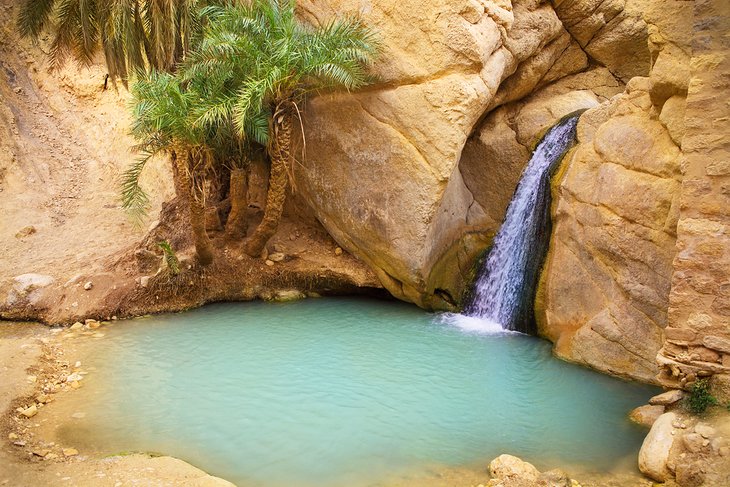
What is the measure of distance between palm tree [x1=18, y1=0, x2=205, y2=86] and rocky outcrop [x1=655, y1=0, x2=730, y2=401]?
875 centimetres

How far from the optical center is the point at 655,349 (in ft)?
27.8

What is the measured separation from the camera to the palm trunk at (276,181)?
1123 centimetres

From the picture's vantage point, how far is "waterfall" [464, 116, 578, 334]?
36.2ft

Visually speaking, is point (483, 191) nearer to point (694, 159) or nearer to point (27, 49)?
point (694, 159)

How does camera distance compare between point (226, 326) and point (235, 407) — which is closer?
point (235, 407)

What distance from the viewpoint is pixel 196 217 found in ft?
37.7

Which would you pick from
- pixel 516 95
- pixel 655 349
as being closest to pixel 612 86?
pixel 516 95

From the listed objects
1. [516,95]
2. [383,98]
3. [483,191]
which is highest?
[516,95]

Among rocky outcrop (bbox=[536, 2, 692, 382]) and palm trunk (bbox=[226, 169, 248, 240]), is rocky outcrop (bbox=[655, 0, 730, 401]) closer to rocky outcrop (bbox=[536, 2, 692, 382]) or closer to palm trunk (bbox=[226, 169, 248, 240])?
rocky outcrop (bbox=[536, 2, 692, 382])

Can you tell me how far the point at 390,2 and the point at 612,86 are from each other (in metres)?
6.79

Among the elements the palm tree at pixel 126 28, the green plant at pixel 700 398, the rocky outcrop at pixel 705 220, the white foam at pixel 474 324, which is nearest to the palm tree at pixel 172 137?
the palm tree at pixel 126 28

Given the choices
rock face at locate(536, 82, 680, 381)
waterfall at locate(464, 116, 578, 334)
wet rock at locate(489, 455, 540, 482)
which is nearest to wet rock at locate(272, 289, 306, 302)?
waterfall at locate(464, 116, 578, 334)

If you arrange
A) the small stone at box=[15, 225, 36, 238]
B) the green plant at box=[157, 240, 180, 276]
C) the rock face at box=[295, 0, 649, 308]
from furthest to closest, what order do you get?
the small stone at box=[15, 225, 36, 238], the green plant at box=[157, 240, 180, 276], the rock face at box=[295, 0, 649, 308]

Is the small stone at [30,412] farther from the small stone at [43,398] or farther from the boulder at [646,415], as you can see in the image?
the boulder at [646,415]
